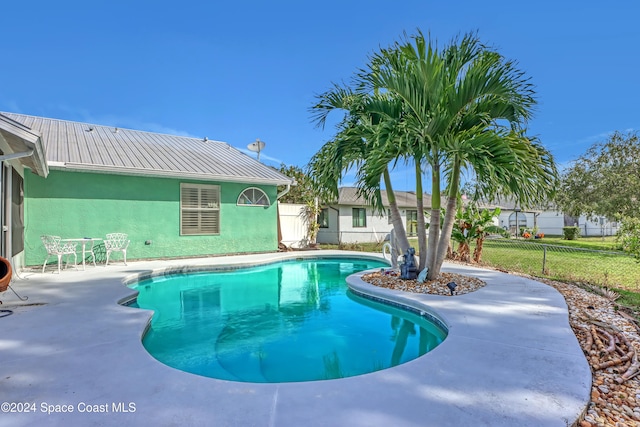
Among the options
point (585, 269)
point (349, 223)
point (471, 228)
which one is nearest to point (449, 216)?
point (471, 228)

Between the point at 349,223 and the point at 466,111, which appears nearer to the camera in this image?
the point at 466,111

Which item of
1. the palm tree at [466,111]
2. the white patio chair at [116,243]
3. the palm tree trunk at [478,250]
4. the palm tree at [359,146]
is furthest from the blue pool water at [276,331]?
the palm tree trunk at [478,250]

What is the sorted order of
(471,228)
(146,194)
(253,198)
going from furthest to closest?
(253,198) → (146,194) → (471,228)

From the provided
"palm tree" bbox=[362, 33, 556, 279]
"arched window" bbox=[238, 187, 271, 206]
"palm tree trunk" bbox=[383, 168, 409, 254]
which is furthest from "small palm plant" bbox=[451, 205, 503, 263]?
"arched window" bbox=[238, 187, 271, 206]

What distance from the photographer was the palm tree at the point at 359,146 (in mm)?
6703

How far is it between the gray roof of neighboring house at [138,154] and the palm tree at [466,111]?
8387 millimetres

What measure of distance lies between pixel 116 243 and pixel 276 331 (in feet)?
27.4

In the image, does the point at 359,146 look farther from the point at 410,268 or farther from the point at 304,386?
the point at 304,386

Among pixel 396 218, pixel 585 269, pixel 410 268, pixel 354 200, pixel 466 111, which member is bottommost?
pixel 585 269

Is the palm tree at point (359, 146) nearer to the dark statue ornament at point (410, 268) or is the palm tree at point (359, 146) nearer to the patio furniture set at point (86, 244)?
the dark statue ornament at point (410, 268)

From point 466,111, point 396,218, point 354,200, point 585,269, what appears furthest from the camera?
point 354,200

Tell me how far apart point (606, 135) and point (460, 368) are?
83.0 feet

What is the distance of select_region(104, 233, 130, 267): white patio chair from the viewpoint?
33.7ft

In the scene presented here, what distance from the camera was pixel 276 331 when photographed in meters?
5.27
